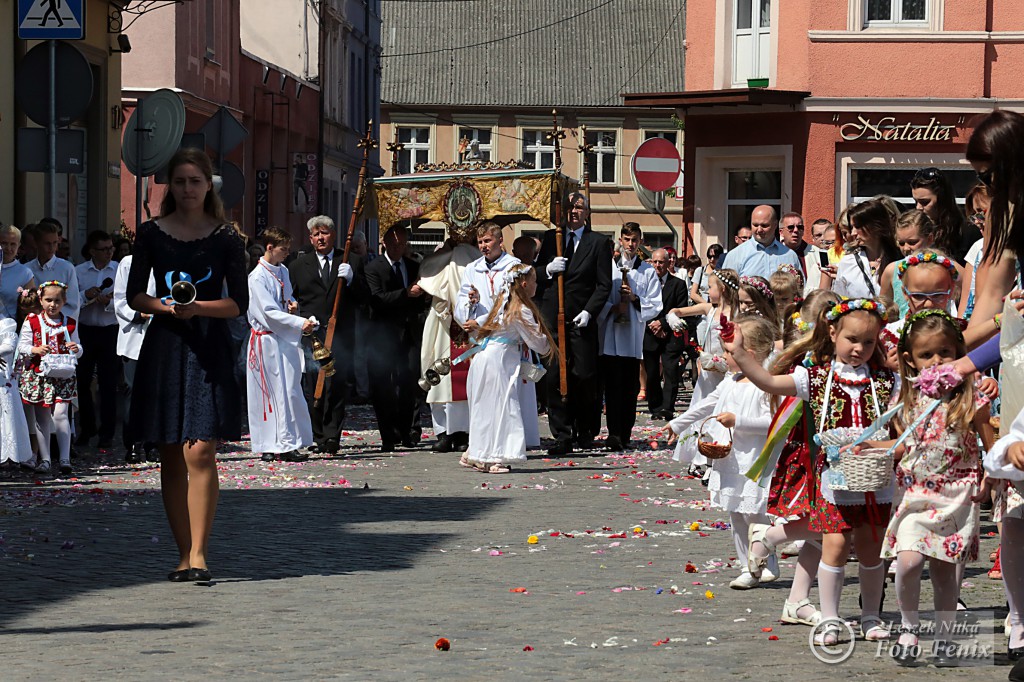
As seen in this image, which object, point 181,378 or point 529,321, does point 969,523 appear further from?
point 529,321

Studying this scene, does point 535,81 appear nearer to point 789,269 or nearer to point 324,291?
point 324,291

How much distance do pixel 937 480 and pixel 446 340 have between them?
11.2 meters

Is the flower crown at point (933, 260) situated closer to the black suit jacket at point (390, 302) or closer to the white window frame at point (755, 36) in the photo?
the black suit jacket at point (390, 302)

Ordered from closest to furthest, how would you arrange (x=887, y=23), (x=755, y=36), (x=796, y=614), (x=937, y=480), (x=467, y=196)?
1. (x=937, y=480)
2. (x=796, y=614)
3. (x=467, y=196)
4. (x=887, y=23)
5. (x=755, y=36)

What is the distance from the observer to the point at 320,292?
699 inches

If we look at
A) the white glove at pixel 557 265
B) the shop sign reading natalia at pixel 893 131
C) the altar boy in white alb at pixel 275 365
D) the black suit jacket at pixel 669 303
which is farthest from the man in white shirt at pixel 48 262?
the shop sign reading natalia at pixel 893 131

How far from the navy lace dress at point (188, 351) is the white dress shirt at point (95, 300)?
25.7ft

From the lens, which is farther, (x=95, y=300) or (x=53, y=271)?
(x=95, y=300)

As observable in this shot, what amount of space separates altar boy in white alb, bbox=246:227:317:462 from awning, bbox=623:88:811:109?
13.8m

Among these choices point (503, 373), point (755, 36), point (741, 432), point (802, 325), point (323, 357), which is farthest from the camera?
point (755, 36)

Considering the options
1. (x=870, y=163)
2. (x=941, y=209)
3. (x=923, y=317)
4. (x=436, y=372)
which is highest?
(x=870, y=163)

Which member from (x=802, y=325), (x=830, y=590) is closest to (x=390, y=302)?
(x=802, y=325)

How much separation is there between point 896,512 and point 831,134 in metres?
23.5

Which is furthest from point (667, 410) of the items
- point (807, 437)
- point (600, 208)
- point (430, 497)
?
point (600, 208)
